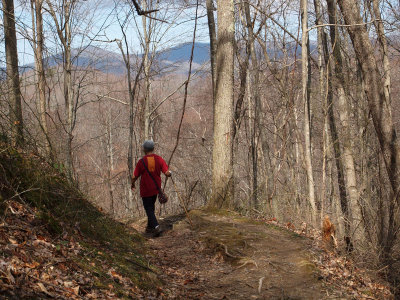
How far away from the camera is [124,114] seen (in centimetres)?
3991

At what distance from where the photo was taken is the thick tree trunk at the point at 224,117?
8336 millimetres

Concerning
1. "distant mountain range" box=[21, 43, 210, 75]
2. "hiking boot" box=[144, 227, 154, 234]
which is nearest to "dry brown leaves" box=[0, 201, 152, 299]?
"hiking boot" box=[144, 227, 154, 234]

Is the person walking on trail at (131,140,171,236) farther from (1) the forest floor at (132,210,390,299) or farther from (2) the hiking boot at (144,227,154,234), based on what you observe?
(1) the forest floor at (132,210,390,299)

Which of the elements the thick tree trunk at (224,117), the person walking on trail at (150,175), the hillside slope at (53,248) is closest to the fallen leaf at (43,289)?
the hillside slope at (53,248)

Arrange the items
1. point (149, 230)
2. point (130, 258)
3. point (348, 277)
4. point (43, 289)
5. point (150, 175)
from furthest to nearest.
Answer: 1. point (149, 230)
2. point (150, 175)
3. point (348, 277)
4. point (130, 258)
5. point (43, 289)

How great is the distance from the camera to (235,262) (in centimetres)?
533

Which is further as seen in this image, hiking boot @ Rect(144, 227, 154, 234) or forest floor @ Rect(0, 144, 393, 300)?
hiking boot @ Rect(144, 227, 154, 234)

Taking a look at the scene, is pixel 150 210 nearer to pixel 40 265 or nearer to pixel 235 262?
pixel 235 262

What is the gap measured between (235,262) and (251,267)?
304mm

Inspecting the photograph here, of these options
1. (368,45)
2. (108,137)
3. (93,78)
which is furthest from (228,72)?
(108,137)

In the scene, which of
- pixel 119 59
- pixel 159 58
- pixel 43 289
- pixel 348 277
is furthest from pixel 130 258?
pixel 159 58

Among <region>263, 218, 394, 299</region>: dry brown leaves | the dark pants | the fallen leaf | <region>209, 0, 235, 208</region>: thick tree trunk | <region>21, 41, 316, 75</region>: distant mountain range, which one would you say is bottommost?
<region>263, 218, 394, 299</region>: dry brown leaves

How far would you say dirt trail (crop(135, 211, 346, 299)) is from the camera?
4.40 metres

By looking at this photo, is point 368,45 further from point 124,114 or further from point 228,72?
point 124,114
